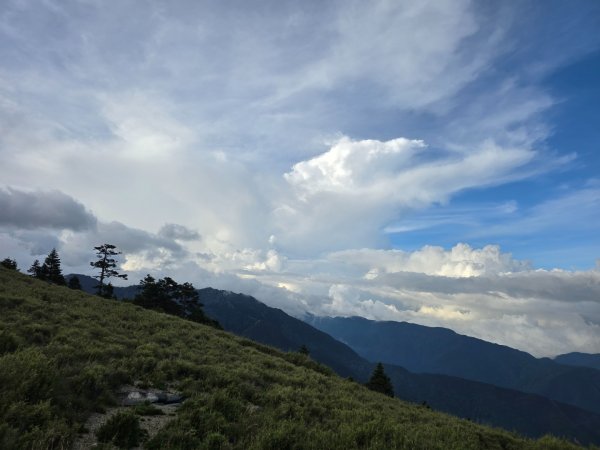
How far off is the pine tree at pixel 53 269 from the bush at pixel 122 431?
60145 mm

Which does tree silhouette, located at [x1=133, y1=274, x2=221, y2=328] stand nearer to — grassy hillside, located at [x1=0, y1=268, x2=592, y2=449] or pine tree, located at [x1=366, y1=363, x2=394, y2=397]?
pine tree, located at [x1=366, y1=363, x2=394, y2=397]

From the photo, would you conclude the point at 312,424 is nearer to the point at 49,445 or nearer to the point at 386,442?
the point at 386,442

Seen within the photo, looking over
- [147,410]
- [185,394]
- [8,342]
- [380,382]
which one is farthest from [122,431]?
[380,382]

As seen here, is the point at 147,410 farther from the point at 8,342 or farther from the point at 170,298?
the point at 170,298

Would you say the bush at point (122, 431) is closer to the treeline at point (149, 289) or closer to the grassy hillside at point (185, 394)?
the grassy hillside at point (185, 394)

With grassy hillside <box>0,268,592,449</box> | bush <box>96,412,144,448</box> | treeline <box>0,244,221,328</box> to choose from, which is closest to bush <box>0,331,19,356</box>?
grassy hillside <box>0,268,592,449</box>

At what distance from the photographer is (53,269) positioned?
208 feet

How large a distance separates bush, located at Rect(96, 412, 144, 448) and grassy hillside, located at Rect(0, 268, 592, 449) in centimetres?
45

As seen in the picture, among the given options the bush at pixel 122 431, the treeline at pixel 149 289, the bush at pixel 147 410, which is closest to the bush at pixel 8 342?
the bush at pixel 147 410

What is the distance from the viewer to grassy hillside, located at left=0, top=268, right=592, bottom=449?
353 inches

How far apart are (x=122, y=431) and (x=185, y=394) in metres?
3.96

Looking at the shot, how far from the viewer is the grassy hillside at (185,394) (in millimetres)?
8977

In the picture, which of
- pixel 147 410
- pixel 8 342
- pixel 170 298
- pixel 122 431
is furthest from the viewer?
pixel 170 298

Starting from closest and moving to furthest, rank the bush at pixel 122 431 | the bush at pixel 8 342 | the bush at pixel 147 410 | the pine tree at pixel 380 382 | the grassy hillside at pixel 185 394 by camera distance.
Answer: the bush at pixel 122 431, the grassy hillside at pixel 185 394, the bush at pixel 147 410, the bush at pixel 8 342, the pine tree at pixel 380 382
